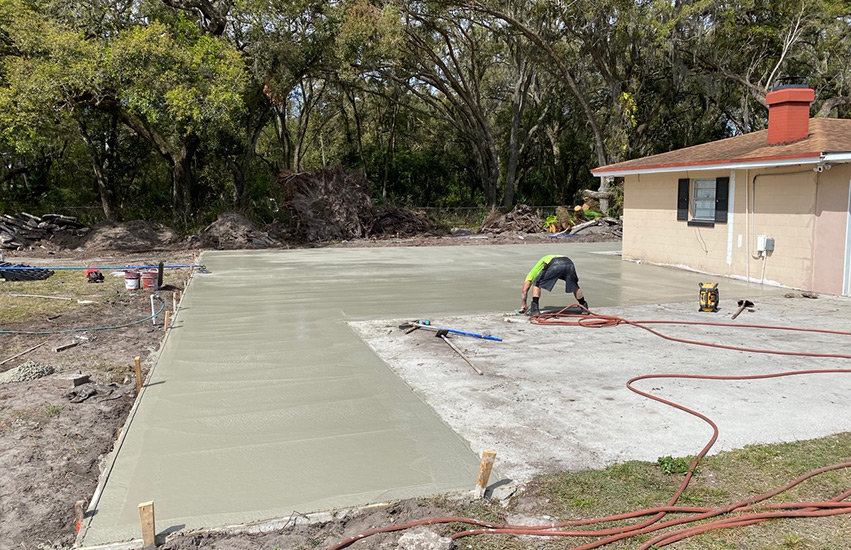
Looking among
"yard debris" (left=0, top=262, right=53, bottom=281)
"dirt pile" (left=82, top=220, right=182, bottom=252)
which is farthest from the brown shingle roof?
"dirt pile" (left=82, top=220, right=182, bottom=252)

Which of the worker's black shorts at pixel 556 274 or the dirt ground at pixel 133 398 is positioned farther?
the worker's black shorts at pixel 556 274

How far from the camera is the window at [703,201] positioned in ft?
42.9

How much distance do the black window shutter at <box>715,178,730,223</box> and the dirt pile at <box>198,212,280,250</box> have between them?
512 inches

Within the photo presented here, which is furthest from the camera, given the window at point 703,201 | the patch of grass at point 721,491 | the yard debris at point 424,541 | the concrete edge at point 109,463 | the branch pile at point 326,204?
the branch pile at point 326,204

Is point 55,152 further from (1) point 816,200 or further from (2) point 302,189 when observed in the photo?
(1) point 816,200

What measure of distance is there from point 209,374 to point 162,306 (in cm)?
433

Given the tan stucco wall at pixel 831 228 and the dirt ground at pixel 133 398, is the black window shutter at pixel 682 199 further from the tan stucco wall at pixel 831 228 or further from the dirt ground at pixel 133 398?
the dirt ground at pixel 133 398

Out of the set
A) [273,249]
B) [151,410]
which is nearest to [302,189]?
[273,249]

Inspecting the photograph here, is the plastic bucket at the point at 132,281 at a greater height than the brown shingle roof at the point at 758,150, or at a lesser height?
lesser

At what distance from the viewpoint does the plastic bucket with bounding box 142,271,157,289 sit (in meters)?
11.4

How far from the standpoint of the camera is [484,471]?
3680 millimetres

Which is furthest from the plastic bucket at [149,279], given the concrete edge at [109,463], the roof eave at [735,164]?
the roof eave at [735,164]

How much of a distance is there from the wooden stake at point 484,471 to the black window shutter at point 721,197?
11.2m

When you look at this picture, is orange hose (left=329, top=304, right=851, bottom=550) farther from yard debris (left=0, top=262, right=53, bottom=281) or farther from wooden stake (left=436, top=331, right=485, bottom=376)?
yard debris (left=0, top=262, right=53, bottom=281)
